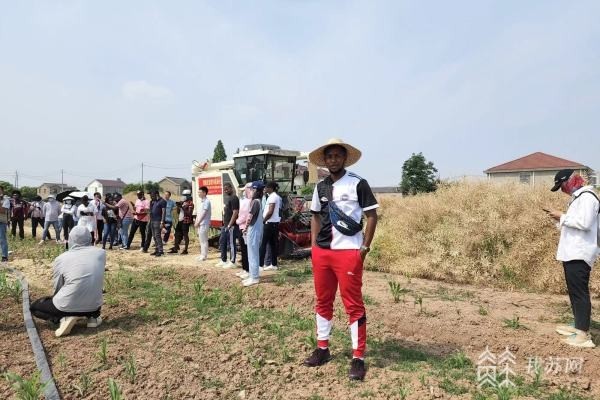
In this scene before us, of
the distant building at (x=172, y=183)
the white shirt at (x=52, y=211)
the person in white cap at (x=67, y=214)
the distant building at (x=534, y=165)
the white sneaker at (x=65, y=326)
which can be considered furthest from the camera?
the distant building at (x=172, y=183)

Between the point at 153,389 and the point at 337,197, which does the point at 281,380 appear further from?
the point at 337,197

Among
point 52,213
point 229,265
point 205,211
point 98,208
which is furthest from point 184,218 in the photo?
point 52,213

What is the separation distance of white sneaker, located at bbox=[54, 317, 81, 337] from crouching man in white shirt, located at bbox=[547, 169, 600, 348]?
16.2 ft

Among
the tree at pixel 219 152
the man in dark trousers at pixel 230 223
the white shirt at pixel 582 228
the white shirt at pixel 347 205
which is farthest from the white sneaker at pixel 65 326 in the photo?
the tree at pixel 219 152

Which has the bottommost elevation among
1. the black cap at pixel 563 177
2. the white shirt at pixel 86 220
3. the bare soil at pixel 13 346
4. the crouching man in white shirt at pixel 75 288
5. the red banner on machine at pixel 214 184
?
the bare soil at pixel 13 346

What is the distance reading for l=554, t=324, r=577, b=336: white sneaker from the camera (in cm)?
405

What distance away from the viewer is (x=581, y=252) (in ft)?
12.5

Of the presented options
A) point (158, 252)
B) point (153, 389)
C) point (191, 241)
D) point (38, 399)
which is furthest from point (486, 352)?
point (191, 241)

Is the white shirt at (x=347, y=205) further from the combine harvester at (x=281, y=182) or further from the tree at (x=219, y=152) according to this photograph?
the tree at (x=219, y=152)

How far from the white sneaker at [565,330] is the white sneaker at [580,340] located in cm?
18

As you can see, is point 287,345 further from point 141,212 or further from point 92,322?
point 141,212

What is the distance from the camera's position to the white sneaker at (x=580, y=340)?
374cm

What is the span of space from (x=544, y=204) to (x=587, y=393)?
4354 millimetres

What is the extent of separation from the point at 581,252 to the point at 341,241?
238 cm
